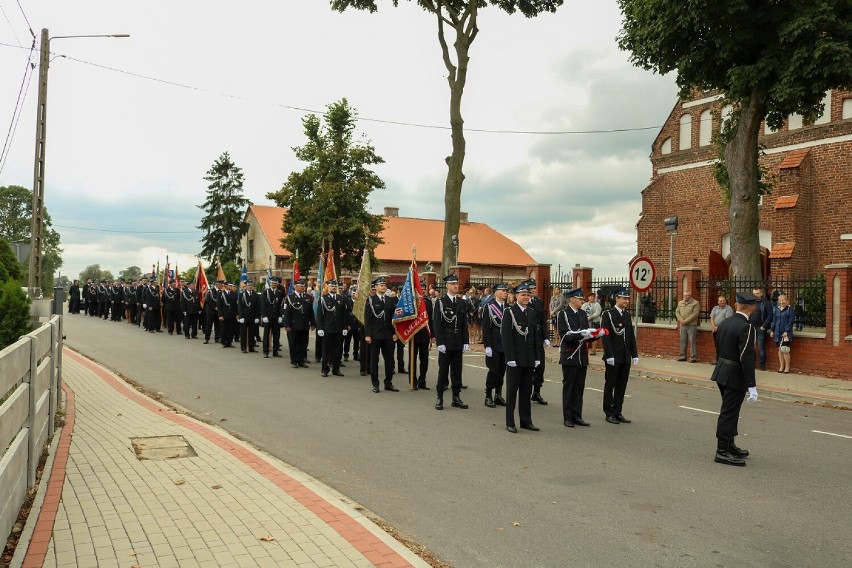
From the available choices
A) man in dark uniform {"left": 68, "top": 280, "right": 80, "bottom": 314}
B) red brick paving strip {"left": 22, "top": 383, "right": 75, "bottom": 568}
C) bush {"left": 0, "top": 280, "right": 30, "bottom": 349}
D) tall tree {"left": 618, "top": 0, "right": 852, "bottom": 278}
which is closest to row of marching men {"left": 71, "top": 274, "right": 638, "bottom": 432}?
red brick paving strip {"left": 22, "top": 383, "right": 75, "bottom": 568}

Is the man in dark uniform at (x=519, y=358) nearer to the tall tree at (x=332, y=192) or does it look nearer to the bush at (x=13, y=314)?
the bush at (x=13, y=314)

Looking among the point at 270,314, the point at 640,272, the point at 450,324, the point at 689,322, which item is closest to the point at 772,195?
the point at 689,322

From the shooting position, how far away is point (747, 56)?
1689cm

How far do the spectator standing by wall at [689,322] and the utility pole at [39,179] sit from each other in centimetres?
1388

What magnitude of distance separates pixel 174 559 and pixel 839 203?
88.1 feet

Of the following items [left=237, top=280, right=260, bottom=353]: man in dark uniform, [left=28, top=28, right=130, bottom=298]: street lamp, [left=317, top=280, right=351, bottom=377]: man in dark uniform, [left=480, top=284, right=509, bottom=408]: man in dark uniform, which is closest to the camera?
[left=480, top=284, right=509, bottom=408]: man in dark uniform

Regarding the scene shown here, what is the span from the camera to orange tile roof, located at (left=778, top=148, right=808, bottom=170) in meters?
25.7

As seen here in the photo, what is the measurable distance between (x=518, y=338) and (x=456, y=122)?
17.4 m

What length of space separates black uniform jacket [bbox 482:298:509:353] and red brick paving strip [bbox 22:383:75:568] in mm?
5287

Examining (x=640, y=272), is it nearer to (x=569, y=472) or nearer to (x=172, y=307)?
(x=569, y=472)

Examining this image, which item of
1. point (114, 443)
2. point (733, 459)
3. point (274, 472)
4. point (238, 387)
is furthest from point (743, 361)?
point (238, 387)

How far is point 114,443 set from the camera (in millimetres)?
7258

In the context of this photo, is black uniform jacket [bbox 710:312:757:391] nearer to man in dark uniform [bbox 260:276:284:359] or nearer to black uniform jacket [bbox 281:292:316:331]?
black uniform jacket [bbox 281:292:316:331]

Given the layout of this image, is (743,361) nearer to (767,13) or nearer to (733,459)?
(733,459)
